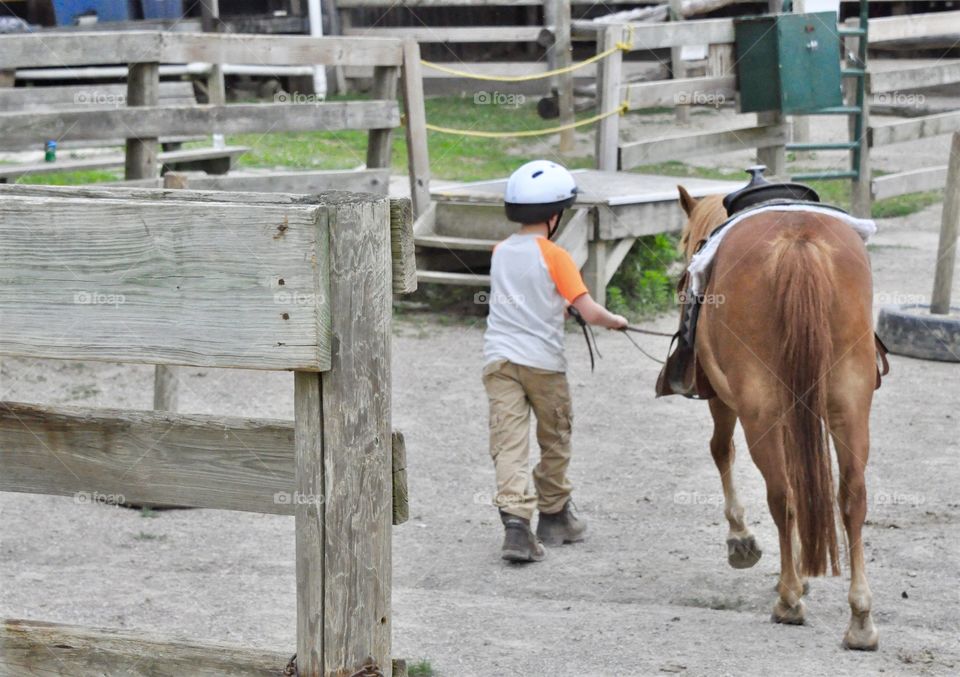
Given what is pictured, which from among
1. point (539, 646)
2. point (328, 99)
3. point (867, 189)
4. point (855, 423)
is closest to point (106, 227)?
point (539, 646)

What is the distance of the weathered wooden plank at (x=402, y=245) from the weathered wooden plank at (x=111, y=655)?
29.1 inches

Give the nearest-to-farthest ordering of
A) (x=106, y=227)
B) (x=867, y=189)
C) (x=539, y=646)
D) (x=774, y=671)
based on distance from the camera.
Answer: (x=106, y=227) < (x=774, y=671) < (x=539, y=646) < (x=867, y=189)

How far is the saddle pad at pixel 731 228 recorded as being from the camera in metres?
4.18

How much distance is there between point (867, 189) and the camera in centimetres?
1208

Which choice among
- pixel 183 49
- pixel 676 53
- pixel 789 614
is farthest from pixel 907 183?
pixel 789 614

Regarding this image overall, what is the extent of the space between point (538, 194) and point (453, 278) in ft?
13.3

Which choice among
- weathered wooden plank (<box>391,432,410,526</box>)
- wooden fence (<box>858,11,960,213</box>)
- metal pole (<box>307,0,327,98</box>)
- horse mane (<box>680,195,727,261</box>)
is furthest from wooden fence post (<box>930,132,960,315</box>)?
metal pole (<box>307,0,327,98</box>)

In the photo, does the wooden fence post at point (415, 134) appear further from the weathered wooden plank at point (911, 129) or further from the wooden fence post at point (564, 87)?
the wooden fence post at point (564, 87)

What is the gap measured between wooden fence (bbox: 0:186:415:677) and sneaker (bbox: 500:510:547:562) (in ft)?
8.70

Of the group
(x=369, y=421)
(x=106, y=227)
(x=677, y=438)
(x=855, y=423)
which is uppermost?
(x=106, y=227)

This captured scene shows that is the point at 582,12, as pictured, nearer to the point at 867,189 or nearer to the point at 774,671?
the point at 867,189

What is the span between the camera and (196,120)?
7.91 meters

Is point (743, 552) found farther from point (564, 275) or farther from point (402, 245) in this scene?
point (402, 245)

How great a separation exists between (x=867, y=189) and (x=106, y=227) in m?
10.9
